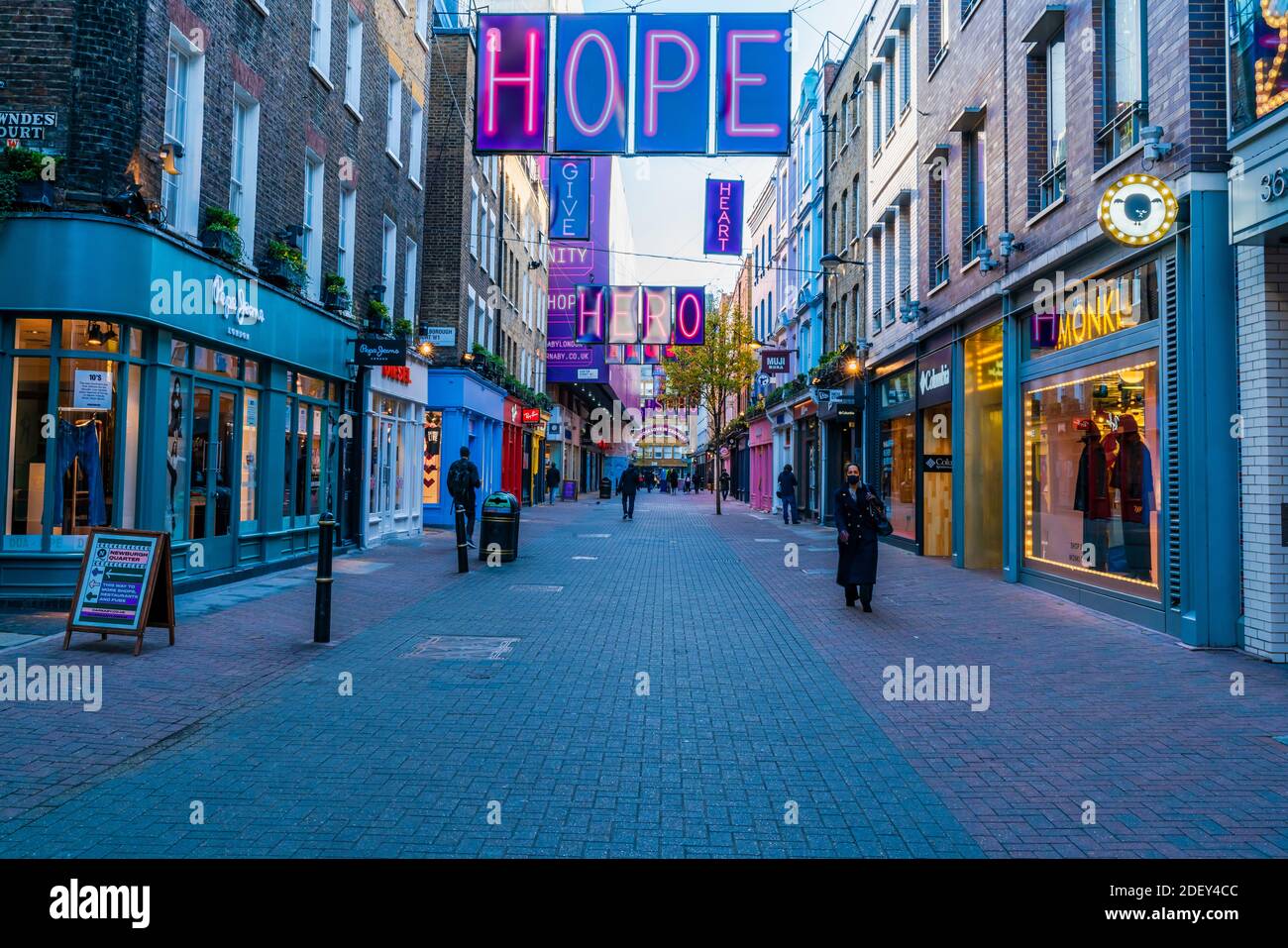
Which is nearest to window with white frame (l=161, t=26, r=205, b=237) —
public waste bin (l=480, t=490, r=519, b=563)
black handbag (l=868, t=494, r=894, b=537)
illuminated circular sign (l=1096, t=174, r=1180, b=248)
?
public waste bin (l=480, t=490, r=519, b=563)

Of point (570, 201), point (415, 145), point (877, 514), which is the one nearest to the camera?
point (877, 514)

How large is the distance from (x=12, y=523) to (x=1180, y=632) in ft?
38.9

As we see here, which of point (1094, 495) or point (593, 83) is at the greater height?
point (593, 83)

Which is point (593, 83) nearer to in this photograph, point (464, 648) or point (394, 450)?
point (464, 648)

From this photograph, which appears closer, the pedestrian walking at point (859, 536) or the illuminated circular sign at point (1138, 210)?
the illuminated circular sign at point (1138, 210)

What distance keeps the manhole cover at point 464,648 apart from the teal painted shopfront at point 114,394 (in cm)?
397

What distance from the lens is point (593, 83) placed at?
1312 cm

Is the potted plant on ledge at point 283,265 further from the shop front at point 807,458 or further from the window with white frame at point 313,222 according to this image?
the shop front at point 807,458

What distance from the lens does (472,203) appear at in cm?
2744

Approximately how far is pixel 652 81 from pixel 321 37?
6.60 metres

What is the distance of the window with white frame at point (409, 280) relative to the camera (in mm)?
21141

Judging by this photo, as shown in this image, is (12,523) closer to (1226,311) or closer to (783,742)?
(783,742)

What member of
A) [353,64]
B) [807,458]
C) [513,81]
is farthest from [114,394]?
[807,458]

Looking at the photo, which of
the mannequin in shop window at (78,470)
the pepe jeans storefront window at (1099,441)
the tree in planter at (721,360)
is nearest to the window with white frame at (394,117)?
the mannequin in shop window at (78,470)
